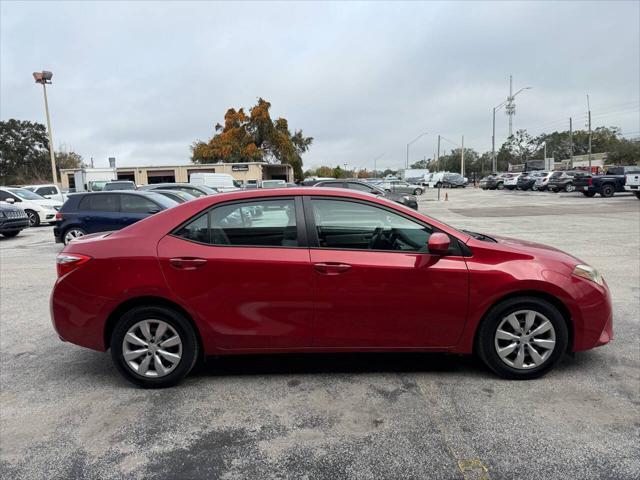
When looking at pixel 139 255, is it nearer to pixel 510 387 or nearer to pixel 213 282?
pixel 213 282

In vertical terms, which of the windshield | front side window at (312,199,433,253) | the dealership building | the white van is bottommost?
front side window at (312,199,433,253)

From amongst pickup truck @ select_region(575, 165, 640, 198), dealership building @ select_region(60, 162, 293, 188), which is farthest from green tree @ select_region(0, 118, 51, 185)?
pickup truck @ select_region(575, 165, 640, 198)

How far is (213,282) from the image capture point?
3.57m

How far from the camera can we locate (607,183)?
27.6m

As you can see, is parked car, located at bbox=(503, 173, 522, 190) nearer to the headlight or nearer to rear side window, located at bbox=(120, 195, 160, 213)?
rear side window, located at bbox=(120, 195, 160, 213)

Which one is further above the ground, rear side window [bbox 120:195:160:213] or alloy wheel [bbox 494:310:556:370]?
rear side window [bbox 120:195:160:213]

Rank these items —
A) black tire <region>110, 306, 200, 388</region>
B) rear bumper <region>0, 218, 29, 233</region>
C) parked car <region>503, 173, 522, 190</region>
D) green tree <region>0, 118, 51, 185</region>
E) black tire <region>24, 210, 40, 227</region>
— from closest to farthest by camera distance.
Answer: black tire <region>110, 306, 200, 388</region> < rear bumper <region>0, 218, 29, 233</region> < black tire <region>24, 210, 40, 227</region> < parked car <region>503, 173, 522, 190</region> < green tree <region>0, 118, 51, 185</region>

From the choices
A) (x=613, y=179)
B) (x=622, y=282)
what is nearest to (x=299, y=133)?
(x=613, y=179)

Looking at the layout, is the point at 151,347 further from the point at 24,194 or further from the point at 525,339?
the point at 24,194

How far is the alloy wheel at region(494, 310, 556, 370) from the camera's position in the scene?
3.66 m

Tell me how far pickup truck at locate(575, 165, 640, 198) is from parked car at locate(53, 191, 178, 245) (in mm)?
26270

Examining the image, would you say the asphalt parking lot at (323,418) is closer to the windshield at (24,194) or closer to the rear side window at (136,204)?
the rear side window at (136,204)

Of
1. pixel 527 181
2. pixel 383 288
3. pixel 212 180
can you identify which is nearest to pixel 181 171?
pixel 212 180

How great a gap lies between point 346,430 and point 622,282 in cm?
578
